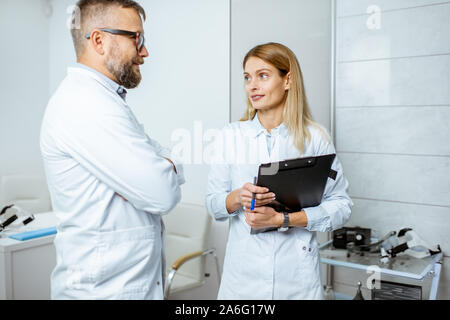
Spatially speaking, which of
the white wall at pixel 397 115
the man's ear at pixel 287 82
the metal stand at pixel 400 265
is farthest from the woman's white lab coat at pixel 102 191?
the white wall at pixel 397 115

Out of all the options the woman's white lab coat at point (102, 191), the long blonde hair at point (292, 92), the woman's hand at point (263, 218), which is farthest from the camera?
the long blonde hair at point (292, 92)

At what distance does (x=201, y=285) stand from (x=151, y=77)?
976 millimetres

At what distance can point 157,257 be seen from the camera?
3.13 feet

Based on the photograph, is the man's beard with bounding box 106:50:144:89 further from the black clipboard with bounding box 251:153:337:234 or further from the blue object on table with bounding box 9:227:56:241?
the blue object on table with bounding box 9:227:56:241

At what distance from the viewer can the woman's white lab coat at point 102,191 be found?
2.63ft

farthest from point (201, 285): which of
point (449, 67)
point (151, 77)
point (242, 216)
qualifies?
point (449, 67)

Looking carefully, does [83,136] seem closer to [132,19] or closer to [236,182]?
[132,19]

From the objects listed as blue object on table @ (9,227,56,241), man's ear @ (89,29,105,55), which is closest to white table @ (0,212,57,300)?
blue object on table @ (9,227,56,241)

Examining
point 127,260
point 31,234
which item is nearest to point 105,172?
point 127,260

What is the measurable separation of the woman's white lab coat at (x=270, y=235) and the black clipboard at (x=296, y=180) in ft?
0.13

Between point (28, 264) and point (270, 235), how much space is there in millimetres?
1104

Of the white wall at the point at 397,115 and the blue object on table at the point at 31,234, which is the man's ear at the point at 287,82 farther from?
the blue object on table at the point at 31,234

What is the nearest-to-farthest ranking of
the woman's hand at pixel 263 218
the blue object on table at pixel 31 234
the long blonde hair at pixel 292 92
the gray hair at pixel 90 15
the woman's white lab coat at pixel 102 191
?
the woman's white lab coat at pixel 102 191, the gray hair at pixel 90 15, the woman's hand at pixel 263 218, the long blonde hair at pixel 292 92, the blue object on table at pixel 31 234

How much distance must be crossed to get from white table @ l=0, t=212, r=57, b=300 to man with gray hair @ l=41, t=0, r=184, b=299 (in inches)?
27.5
